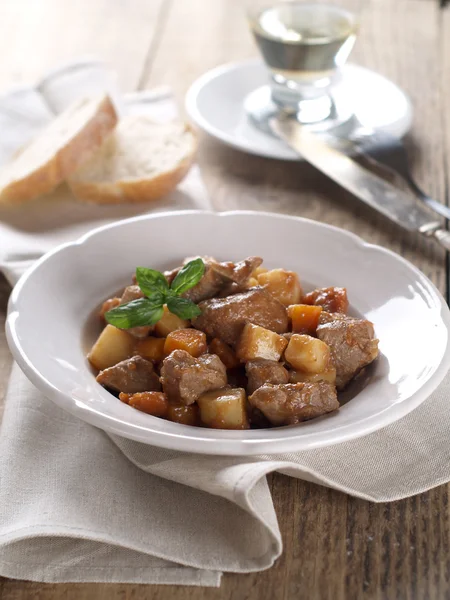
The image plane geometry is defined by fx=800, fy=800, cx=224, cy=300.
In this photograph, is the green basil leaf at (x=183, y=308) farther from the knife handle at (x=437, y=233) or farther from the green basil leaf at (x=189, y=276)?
the knife handle at (x=437, y=233)

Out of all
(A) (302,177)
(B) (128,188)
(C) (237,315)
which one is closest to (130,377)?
(C) (237,315)

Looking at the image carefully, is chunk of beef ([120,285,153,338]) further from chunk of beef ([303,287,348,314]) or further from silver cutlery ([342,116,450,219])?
silver cutlery ([342,116,450,219])

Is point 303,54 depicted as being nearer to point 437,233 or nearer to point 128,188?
point 128,188

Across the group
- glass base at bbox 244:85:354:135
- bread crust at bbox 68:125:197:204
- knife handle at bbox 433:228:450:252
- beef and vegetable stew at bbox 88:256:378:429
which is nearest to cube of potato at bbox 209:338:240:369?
beef and vegetable stew at bbox 88:256:378:429

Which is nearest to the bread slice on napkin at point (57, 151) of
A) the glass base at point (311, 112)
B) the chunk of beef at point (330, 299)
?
the glass base at point (311, 112)

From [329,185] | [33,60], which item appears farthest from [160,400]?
[33,60]

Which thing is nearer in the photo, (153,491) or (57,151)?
(153,491)
